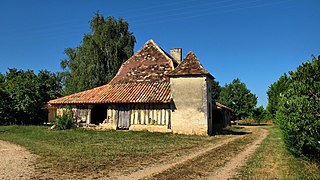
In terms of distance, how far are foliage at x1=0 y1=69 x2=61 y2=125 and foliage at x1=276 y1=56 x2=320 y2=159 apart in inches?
911

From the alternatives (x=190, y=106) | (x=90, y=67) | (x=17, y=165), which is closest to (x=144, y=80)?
(x=190, y=106)

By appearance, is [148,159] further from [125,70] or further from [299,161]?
[125,70]

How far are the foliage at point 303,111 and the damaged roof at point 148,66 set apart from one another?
1352cm

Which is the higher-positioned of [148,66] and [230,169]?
[148,66]

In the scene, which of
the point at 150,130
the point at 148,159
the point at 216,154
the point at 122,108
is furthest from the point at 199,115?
the point at 148,159

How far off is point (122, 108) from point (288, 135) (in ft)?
45.1

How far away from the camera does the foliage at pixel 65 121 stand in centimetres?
1973

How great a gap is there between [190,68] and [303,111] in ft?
39.0

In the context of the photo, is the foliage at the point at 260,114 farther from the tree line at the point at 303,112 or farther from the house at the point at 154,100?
the tree line at the point at 303,112

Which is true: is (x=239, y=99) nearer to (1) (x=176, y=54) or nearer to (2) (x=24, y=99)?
(1) (x=176, y=54)

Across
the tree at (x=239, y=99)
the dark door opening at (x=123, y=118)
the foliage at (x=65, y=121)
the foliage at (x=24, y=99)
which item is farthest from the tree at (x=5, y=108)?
the tree at (x=239, y=99)

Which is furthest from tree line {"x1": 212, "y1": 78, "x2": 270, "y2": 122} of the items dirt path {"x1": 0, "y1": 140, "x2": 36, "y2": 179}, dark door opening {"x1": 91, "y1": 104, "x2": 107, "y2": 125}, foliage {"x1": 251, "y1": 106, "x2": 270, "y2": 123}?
dirt path {"x1": 0, "y1": 140, "x2": 36, "y2": 179}

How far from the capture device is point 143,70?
2272 cm

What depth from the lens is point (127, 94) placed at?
20.2 m
